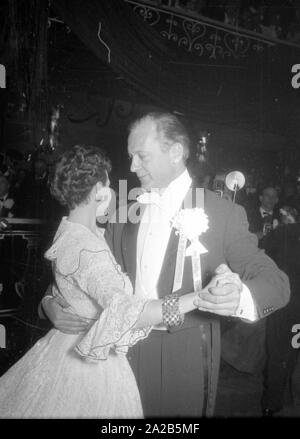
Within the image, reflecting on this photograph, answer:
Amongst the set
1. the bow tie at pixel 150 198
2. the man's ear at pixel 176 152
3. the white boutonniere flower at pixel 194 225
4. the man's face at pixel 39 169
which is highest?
the man's face at pixel 39 169

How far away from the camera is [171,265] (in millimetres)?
1343

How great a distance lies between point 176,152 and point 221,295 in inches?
26.7

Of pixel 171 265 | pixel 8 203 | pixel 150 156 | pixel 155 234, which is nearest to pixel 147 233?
pixel 155 234

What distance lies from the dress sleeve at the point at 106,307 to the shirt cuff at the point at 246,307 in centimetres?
27

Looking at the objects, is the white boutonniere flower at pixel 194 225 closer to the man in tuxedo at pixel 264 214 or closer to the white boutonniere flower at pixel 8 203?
the man in tuxedo at pixel 264 214

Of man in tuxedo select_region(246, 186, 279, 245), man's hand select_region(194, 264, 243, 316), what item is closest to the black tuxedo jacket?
man's hand select_region(194, 264, 243, 316)

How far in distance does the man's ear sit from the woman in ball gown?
25 cm

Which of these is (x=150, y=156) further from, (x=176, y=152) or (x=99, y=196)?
(x=99, y=196)

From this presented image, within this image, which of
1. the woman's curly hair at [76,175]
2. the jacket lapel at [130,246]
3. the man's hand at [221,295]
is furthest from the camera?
the jacket lapel at [130,246]

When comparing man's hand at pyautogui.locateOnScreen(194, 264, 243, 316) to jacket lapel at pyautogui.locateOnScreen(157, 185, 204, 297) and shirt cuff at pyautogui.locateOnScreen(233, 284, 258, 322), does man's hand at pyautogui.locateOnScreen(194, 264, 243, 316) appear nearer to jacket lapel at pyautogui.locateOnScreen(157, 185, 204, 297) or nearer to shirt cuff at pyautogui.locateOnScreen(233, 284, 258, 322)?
shirt cuff at pyautogui.locateOnScreen(233, 284, 258, 322)

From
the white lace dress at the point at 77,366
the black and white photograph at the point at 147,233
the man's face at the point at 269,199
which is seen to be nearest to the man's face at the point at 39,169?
the black and white photograph at the point at 147,233

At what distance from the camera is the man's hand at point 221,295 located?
95 centimetres
